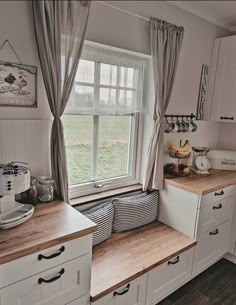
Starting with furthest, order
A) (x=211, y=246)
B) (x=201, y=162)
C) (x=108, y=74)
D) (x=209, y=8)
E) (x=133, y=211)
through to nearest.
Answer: (x=201, y=162) → (x=211, y=246) → (x=133, y=211) → (x=108, y=74) → (x=209, y=8)

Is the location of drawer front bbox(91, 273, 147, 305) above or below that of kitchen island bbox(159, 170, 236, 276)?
below

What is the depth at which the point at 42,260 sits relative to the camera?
104cm

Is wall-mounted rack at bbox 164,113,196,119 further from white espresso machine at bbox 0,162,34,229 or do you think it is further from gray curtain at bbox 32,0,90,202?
white espresso machine at bbox 0,162,34,229

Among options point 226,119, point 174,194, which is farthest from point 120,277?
point 226,119

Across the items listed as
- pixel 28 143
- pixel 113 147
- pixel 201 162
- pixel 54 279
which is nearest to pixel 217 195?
pixel 201 162

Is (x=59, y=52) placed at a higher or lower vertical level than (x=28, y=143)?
higher

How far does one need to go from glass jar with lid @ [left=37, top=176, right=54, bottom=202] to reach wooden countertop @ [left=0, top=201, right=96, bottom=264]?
63 millimetres

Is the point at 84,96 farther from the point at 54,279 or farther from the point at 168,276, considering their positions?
the point at 168,276

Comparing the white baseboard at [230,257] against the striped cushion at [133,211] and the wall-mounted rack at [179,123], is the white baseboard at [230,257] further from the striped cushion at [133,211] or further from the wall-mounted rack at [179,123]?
the wall-mounted rack at [179,123]

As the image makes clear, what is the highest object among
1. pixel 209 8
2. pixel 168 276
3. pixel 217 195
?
pixel 209 8

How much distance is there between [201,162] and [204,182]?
293 millimetres

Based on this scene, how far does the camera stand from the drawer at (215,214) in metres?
1.81

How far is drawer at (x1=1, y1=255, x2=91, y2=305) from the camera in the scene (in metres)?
1.00

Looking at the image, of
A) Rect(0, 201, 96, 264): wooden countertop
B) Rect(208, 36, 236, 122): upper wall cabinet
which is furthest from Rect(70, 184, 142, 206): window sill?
Rect(208, 36, 236, 122): upper wall cabinet
